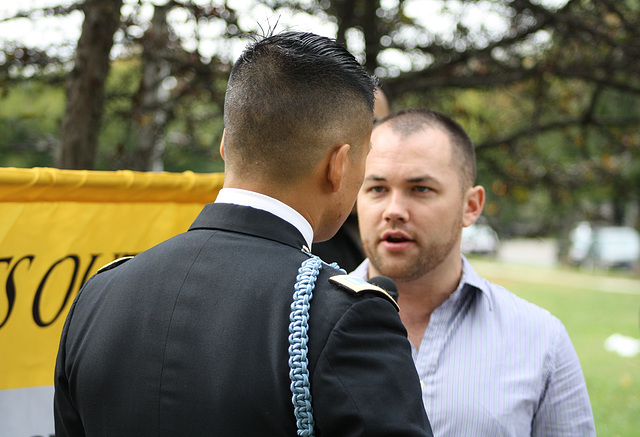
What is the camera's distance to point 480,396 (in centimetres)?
226

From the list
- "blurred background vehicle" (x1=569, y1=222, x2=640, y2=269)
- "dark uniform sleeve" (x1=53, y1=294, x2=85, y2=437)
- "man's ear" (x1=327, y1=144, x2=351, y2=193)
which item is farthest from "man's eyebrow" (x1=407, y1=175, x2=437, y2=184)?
"blurred background vehicle" (x1=569, y1=222, x2=640, y2=269)

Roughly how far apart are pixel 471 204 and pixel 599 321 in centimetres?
1102

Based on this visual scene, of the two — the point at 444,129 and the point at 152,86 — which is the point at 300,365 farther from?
the point at 152,86

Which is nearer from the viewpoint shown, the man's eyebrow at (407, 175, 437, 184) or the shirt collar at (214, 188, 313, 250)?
the shirt collar at (214, 188, 313, 250)

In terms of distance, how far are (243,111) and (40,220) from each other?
156 centimetres

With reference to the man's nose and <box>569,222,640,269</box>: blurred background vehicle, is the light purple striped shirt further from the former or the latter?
<box>569,222,640,269</box>: blurred background vehicle

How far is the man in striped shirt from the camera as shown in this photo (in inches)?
88.1

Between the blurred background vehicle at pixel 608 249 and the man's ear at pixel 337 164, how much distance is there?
25.8m

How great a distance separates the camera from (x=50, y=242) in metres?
2.69

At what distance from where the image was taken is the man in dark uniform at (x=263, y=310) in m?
1.26

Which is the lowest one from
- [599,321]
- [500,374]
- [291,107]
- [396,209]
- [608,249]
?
[599,321]

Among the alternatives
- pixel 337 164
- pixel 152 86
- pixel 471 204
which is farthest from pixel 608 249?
pixel 337 164

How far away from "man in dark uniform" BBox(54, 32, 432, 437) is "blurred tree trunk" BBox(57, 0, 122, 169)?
2.43 metres

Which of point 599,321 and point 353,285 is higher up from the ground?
point 353,285
